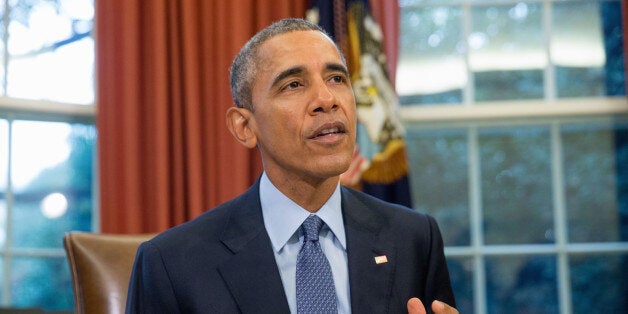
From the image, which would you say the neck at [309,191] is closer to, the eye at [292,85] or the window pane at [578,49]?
the eye at [292,85]

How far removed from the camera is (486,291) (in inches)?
141

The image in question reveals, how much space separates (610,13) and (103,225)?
2.25 m

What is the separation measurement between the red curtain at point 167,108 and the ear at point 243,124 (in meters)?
1.33

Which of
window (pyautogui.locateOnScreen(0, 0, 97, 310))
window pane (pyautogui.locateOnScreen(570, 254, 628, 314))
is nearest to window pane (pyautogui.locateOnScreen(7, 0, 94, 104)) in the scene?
window (pyautogui.locateOnScreen(0, 0, 97, 310))

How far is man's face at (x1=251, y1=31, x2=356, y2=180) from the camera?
1.79m

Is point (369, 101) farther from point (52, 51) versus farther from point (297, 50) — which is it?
point (297, 50)

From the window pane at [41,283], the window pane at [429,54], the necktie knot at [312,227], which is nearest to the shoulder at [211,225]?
the necktie knot at [312,227]

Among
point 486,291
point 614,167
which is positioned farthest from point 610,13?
point 486,291

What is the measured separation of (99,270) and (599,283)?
2.20 meters

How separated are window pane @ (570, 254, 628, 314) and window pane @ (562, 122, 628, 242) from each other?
3.4 inches

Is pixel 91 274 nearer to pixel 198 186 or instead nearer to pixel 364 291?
pixel 364 291

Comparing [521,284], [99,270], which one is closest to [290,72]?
[99,270]

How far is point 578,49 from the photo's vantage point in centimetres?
369

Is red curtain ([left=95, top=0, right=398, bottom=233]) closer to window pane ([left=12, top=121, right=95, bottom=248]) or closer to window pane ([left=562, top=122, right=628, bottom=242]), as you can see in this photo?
window pane ([left=12, top=121, right=95, bottom=248])
